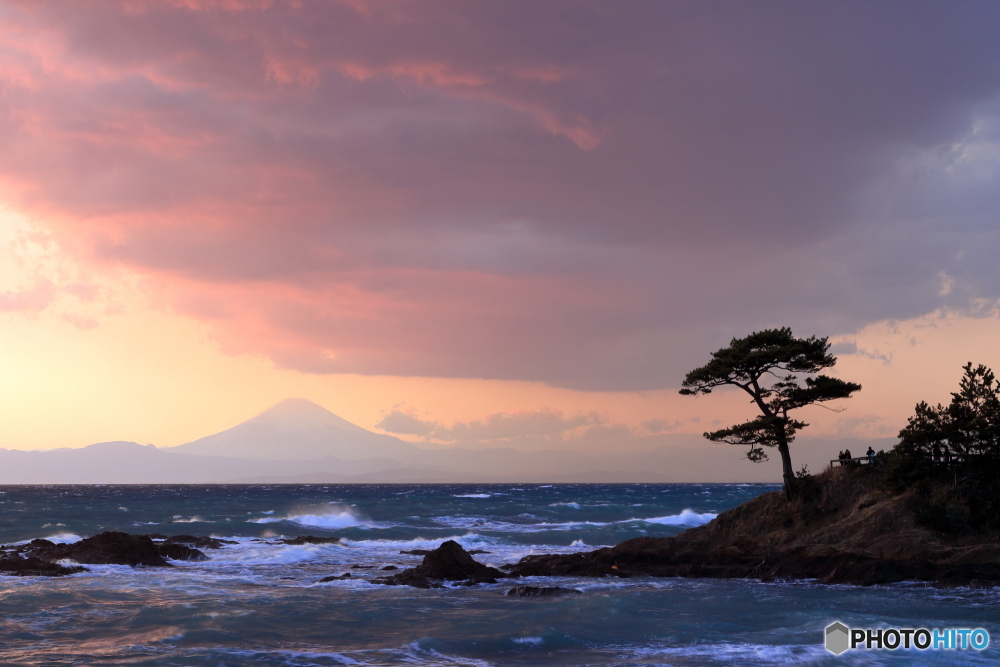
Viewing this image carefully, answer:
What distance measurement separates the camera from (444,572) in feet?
97.1

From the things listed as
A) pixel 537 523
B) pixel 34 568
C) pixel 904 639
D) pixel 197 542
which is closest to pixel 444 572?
pixel 904 639

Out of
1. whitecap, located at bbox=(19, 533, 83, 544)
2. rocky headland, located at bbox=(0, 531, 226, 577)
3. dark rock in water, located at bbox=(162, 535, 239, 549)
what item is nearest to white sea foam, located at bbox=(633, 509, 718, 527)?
dark rock in water, located at bbox=(162, 535, 239, 549)

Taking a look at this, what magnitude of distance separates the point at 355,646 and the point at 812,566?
18887 millimetres

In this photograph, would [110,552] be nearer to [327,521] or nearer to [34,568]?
[34,568]

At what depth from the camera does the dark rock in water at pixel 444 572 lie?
29.2m

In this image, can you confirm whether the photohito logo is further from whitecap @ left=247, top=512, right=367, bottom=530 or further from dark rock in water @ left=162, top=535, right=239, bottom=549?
whitecap @ left=247, top=512, right=367, bottom=530

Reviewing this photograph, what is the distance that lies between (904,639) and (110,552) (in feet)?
102

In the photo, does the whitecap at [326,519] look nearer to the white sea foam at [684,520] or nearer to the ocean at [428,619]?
the white sea foam at [684,520]

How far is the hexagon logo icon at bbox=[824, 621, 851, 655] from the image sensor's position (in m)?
17.8

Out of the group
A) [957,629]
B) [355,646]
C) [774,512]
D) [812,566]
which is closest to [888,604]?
A: [957,629]

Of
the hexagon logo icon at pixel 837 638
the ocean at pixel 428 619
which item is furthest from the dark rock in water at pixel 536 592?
the hexagon logo icon at pixel 837 638

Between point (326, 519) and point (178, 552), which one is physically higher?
point (178, 552)

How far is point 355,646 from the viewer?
61.0 feet

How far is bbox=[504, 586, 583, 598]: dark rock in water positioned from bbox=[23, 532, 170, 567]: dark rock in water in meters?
17.5
